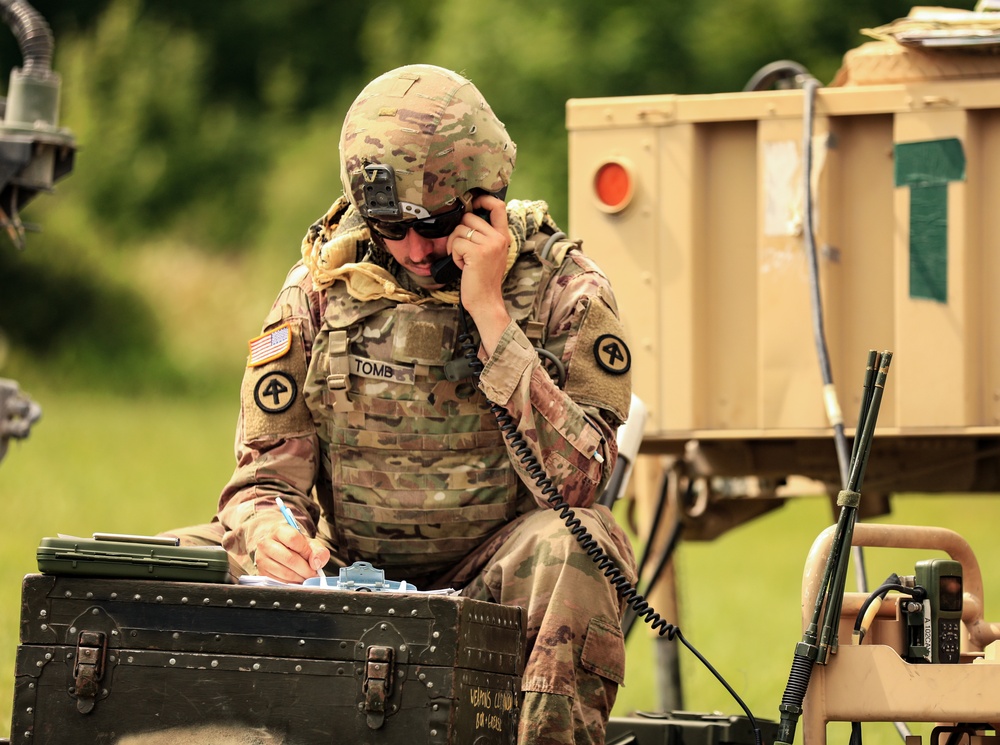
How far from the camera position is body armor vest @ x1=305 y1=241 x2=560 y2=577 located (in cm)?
480

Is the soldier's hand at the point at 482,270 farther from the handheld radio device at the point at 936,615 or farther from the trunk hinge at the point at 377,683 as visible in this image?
the handheld radio device at the point at 936,615

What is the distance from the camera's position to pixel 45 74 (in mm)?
6207

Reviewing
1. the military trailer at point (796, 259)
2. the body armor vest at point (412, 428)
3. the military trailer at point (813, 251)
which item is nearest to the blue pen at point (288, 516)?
the body armor vest at point (412, 428)

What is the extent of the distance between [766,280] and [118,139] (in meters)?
26.6

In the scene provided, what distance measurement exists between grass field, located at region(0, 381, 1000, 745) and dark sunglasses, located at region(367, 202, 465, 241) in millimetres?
2211

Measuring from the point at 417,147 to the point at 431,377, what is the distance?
60cm

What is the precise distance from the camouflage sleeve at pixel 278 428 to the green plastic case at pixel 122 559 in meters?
0.84

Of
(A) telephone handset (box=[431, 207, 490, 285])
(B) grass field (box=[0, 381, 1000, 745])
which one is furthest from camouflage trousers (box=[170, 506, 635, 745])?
(B) grass field (box=[0, 381, 1000, 745])

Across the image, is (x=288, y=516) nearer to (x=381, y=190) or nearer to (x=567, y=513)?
(x=567, y=513)

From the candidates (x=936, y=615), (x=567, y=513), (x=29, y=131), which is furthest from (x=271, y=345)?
(x=936, y=615)

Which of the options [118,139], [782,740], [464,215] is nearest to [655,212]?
[464,215]

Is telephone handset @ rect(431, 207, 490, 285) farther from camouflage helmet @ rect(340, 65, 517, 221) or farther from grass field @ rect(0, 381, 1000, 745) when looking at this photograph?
grass field @ rect(0, 381, 1000, 745)

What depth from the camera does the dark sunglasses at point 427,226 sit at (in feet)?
15.4

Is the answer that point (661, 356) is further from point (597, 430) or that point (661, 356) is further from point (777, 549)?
point (777, 549)
